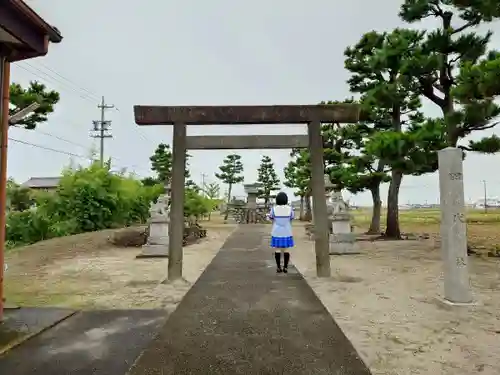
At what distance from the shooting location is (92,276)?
8.20m

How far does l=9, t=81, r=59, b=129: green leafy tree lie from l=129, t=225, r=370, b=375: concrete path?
35.1ft

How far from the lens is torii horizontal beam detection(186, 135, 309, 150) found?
797cm

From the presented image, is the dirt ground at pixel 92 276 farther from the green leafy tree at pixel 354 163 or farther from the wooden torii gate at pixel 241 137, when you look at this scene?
the green leafy tree at pixel 354 163

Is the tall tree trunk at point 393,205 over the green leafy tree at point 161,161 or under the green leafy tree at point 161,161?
under

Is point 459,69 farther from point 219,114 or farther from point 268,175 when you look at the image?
point 268,175

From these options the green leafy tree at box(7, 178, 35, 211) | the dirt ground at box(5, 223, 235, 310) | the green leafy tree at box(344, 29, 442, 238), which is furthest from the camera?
the green leafy tree at box(7, 178, 35, 211)

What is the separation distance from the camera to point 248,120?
25.1 ft

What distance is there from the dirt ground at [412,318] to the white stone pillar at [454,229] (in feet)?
0.94

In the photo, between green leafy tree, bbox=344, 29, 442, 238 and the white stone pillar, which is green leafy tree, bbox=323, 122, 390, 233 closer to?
green leafy tree, bbox=344, 29, 442, 238

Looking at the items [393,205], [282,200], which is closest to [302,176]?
[393,205]

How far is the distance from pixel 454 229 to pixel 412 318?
165cm

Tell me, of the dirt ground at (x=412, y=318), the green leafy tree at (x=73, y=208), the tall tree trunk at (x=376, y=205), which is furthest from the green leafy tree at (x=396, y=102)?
the green leafy tree at (x=73, y=208)

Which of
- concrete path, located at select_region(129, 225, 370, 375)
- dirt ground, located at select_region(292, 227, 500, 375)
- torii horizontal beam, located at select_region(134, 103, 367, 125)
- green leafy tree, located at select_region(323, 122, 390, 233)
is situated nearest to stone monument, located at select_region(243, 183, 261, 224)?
green leafy tree, located at select_region(323, 122, 390, 233)

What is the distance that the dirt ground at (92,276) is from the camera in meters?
5.96
